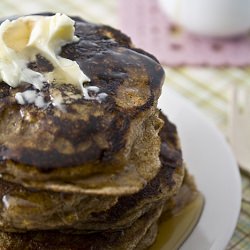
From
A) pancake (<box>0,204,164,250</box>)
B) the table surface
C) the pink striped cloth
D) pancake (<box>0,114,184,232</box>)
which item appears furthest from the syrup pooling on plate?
the pink striped cloth

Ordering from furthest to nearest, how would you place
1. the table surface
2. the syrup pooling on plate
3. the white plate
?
the table surface < the white plate < the syrup pooling on plate

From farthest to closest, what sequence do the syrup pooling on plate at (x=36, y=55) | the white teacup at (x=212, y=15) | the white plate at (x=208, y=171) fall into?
1. the white teacup at (x=212, y=15)
2. the white plate at (x=208, y=171)
3. the syrup pooling on plate at (x=36, y=55)

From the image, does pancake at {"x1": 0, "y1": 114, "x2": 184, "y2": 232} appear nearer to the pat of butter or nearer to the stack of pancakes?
the stack of pancakes

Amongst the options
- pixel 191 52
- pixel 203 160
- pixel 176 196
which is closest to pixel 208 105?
pixel 191 52

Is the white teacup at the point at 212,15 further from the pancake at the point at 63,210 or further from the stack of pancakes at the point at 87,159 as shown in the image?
the pancake at the point at 63,210

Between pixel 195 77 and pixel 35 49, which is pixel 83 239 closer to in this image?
pixel 35 49

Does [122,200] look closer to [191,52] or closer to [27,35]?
[27,35]

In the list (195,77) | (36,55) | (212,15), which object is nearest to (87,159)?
(36,55)

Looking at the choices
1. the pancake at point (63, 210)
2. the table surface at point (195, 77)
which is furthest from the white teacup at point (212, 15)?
the pancake at point (63, 210)
